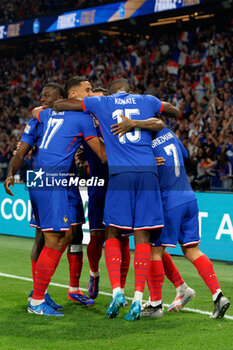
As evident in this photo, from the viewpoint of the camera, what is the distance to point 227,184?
1223 cm

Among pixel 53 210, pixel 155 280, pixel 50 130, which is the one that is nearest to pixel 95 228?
pixel 53 210

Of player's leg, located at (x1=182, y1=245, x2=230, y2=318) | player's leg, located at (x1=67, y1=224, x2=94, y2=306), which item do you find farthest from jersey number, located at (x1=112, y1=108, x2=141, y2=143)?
player's leg, located at (x1=67, y1=224, x2=94, y2=306)

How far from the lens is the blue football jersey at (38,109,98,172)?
16.1ft

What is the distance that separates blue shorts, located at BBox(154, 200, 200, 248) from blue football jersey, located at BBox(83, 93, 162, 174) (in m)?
0.46

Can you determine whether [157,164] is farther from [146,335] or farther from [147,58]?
[147,58]

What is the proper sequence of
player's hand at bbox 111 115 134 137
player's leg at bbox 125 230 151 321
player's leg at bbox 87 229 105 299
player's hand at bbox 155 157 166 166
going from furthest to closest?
1. player's leg at bbox 87 229 105 299
2. player's hand at bbox 155 157 166 166
3. player's hand at bbox 111 115 134 137
4. player's leg at bbox 125 230 151 321

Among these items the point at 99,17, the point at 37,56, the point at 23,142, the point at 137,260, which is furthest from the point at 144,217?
the point at 37,56

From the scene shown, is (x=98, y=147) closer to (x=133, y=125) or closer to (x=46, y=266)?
(x=133, y=125)

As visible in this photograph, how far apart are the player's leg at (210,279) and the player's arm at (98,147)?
1115 millimetres

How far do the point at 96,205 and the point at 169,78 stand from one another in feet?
41.1

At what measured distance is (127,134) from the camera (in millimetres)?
4719

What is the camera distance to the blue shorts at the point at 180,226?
16.0ft

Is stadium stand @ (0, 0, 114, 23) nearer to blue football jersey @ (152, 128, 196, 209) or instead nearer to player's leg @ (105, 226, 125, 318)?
blue football jersey @ (152, 128, 196, 209)

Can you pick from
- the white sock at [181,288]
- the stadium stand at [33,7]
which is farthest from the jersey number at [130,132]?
the stadium stand at [33,7]
